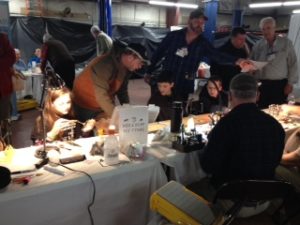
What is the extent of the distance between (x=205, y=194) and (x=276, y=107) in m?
1.49

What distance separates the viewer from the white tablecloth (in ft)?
4.46

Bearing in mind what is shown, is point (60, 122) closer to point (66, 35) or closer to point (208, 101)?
point (208, 101)

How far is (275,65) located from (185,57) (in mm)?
1169

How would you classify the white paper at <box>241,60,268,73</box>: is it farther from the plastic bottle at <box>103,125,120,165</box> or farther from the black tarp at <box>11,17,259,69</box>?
the black tarp at <box>11,17,259,69</box>

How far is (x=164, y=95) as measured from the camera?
304cm

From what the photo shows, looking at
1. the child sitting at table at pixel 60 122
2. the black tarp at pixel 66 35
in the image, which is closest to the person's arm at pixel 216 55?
the child sitting at table at pixel 60 122

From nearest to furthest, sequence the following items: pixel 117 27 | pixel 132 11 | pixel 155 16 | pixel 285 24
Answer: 1. pixel 117 27
2. pixel 132 11
3. pixel 155 16
4. pixel 285 24

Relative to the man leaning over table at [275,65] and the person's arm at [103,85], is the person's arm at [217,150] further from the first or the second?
the man leaning over table at [275,65]

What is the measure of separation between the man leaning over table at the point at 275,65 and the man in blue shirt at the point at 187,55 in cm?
54

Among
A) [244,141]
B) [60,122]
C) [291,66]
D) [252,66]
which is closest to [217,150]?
[244,141]

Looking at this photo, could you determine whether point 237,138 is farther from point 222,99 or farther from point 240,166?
point 222,99

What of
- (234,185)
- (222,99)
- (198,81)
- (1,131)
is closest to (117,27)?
(198,81)

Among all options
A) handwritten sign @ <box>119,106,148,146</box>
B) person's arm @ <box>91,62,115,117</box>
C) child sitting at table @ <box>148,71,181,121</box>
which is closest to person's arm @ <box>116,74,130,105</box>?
person's arm @ <box>91,62,115,117</box>

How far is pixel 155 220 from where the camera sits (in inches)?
59.5
